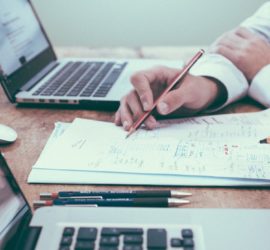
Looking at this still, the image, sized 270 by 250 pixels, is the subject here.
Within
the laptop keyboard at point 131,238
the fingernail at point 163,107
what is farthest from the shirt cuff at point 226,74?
the laptop keyboard at point 131,238

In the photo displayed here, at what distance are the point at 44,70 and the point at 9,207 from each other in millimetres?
584

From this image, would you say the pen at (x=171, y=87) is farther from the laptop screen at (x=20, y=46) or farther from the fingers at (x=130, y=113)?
the laptop screen at (x=20, y=46)

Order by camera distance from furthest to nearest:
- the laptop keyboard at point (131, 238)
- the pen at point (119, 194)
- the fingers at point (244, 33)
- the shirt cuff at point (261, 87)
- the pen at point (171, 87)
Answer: the fingers at point (244, 33), the shirt cuff at point (261, 87), the pen at point (171, 87), the pen at point (119, 194), the laptop keyboard at point (131, 238)

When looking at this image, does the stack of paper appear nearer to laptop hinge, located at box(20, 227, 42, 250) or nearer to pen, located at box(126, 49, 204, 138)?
pen, located at box(126, 49, 204, 138)

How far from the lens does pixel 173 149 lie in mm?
555

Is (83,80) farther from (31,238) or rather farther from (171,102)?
(31,238)

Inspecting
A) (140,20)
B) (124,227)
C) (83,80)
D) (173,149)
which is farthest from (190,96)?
(140,20)

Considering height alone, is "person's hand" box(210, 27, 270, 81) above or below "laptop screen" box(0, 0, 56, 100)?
below

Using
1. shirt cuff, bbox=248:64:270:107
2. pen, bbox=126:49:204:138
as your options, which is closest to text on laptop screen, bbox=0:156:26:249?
pen, bbox=126:49:204:138

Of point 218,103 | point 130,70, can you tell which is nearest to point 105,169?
point 218,103

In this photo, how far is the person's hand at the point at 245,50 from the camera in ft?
2.67

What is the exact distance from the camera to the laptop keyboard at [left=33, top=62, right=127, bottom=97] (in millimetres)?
786

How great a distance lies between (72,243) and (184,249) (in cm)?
10

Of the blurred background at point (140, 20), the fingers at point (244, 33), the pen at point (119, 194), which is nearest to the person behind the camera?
the pen at point (119, 194)
